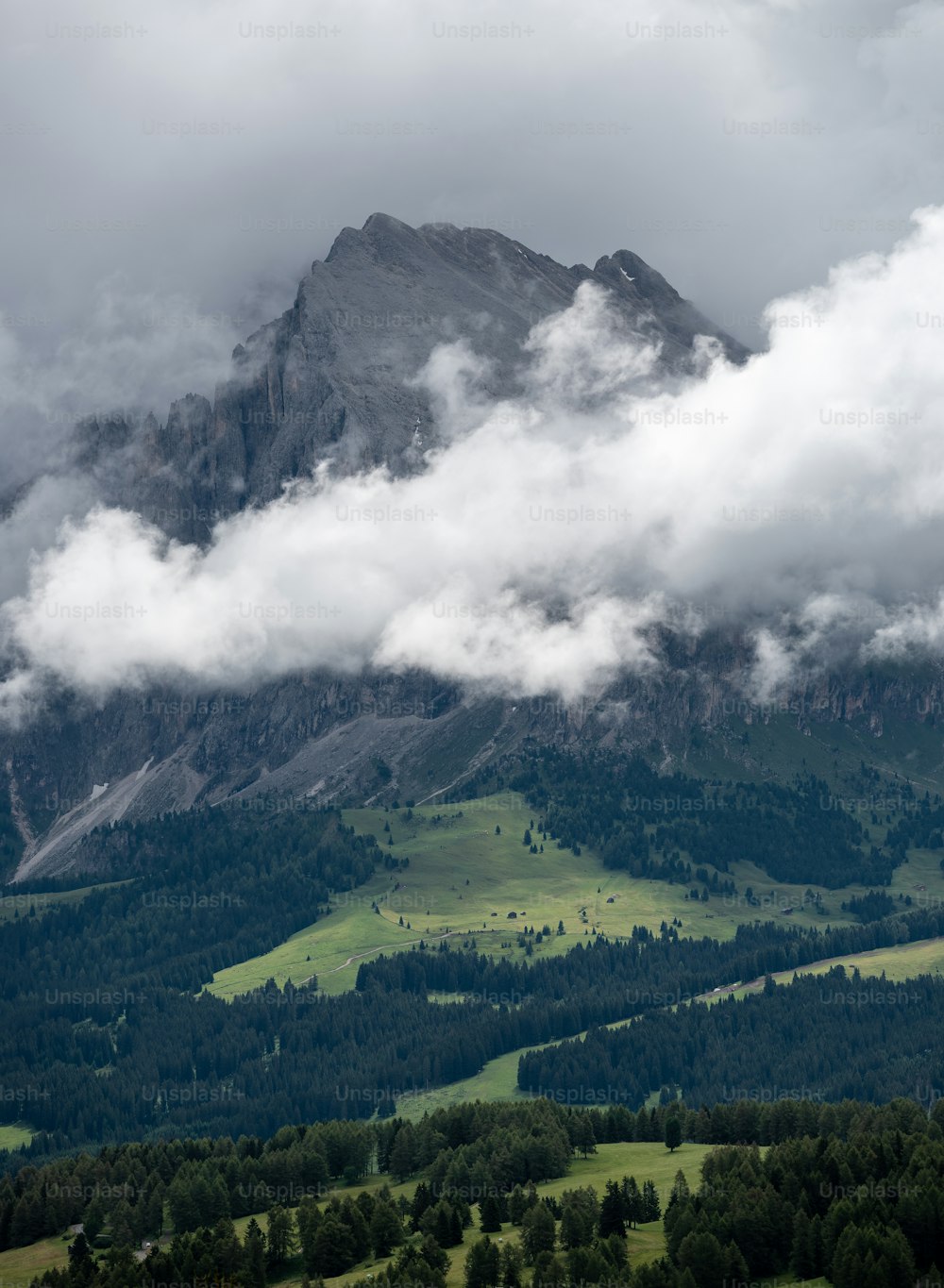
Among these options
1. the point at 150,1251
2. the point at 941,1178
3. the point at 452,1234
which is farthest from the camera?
the point at 150,1251

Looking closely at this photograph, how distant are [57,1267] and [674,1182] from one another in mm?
72456

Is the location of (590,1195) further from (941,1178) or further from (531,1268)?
(941,1178)

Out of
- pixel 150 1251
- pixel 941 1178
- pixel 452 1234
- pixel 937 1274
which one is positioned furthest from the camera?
pixel 150 1251

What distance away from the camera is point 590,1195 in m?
185

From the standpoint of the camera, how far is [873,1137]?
18662 cm

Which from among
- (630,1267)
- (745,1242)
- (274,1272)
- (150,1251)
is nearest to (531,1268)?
(630,1267)

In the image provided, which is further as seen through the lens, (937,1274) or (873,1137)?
(873,1137)

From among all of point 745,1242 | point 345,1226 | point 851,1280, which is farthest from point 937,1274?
point 345,1226

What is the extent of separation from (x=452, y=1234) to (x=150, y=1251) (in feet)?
127

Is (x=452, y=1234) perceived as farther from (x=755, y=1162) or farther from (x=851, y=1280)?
(x=851, y=1280)

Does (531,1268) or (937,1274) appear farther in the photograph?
(531,1268)

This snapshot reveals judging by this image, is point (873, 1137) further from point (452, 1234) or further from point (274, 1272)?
point (274, 1272)

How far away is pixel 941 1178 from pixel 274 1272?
74.1 metres

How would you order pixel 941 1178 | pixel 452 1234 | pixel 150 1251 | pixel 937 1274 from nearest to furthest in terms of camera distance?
pixel 937 1274 < pixel 941 1178 < pixel 452 1234 < pixel 150 1251
